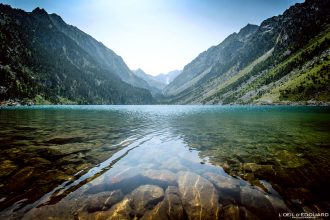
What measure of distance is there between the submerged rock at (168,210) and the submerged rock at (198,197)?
32 cm

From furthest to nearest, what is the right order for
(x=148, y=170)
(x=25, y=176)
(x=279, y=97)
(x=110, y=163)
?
(x=279, y=97)
(x=110, y=163)
(x=148, y=170)
(x=25, y=176)

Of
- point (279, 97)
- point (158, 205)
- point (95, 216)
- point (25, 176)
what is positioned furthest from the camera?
point (279, 97)

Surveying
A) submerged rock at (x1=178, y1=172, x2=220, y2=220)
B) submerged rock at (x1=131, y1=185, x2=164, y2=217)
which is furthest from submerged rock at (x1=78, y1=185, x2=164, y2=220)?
submerged rock at (x1=178, y1=172, x2=220, y2=220)

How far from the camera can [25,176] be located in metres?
13.6

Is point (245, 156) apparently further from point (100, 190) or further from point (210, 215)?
point (100, 190)

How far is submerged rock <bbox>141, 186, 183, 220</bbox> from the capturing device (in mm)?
9422

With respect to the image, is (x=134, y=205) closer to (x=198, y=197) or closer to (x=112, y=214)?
→ (x=112, y=214)

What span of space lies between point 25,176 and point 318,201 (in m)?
16.0

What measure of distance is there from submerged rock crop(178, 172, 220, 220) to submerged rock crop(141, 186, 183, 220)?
0.32 m

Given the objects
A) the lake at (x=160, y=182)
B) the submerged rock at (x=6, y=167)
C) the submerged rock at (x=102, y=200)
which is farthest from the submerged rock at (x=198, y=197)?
the submerged rock at (x=6, y=167)

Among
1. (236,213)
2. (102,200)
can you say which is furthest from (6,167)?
(236,213)

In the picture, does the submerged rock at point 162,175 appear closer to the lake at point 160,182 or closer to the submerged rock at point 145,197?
the lake at point 160,182

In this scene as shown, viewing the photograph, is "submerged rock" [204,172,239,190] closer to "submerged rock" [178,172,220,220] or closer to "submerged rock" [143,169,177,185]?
"submerged rock" [178,172,220,220]

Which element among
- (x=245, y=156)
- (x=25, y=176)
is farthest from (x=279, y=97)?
(x=25, y=176)
